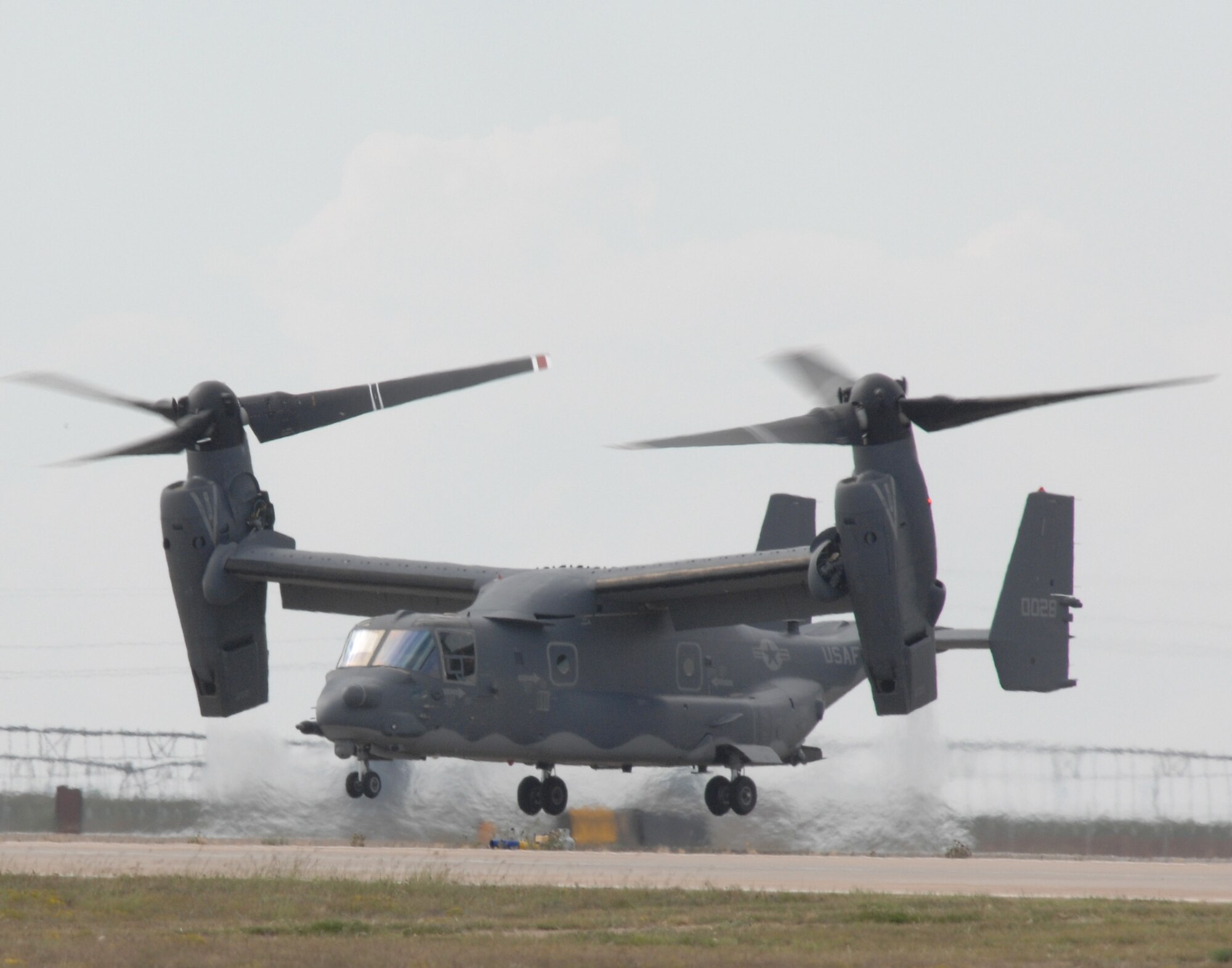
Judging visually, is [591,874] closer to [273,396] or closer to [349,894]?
[349,894]

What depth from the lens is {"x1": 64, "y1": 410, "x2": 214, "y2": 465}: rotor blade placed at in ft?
104

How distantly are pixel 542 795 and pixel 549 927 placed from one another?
10295mm

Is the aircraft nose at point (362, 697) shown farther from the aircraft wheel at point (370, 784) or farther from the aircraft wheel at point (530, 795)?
the aircraft wheel at point (530, 795)

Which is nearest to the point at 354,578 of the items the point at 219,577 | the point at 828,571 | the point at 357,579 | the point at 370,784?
the point at 357,579

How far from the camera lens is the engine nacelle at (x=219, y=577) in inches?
1248

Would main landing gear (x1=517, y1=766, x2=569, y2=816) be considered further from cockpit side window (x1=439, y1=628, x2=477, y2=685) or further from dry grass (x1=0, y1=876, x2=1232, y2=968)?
dry grass (x1=0, y1=876, x2=1232, y2=968)

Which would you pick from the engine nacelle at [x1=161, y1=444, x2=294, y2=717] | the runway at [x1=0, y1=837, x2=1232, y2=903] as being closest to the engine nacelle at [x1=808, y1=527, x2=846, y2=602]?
the runway at [x1=0, y1=837, x2=1232, y2=903]

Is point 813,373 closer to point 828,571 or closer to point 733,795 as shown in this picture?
point 828,571

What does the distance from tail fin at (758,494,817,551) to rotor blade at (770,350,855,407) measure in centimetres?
1076

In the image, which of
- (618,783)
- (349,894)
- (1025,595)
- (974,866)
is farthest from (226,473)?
(974,866)

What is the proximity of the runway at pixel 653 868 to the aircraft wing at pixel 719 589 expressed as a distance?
468cm

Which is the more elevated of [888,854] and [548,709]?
[548,709]

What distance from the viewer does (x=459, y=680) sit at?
1155 inches

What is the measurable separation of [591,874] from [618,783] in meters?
9.48
